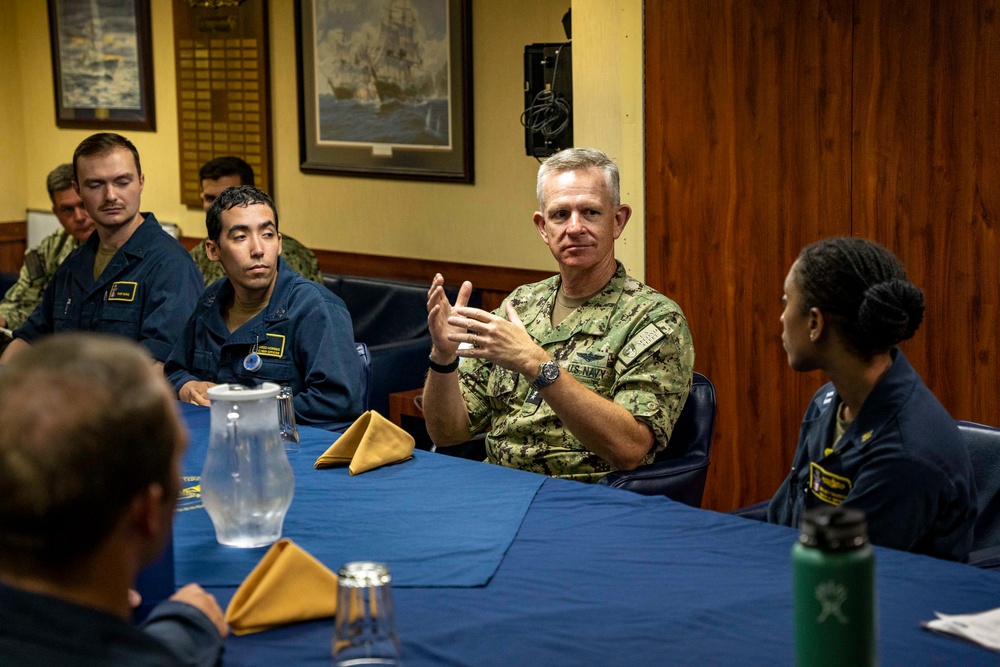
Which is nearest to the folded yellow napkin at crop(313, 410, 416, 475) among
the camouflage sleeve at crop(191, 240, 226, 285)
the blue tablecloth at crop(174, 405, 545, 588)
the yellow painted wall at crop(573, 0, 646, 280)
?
the blue tablecloth at crop(174, 405, 545, 588)

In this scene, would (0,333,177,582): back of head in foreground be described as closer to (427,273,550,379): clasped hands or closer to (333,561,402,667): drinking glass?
(333,561,402,667): drinking glass

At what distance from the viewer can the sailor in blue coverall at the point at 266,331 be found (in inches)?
130

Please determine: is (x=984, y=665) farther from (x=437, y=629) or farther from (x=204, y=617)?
(x=204, y=617)

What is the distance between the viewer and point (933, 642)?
5.26 ft

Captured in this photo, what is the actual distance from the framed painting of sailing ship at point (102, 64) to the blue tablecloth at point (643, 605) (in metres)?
6.00

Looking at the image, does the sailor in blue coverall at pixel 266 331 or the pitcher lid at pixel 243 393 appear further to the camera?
the sailor in blue coverall at pixel 266 331

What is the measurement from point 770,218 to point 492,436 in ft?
4.20

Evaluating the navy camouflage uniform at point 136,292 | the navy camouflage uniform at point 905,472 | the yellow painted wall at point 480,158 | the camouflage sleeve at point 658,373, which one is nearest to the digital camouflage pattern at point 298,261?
the yellow painted wall at point 480,158

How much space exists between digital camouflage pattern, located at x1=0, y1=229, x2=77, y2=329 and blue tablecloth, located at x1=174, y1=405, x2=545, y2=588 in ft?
11.3

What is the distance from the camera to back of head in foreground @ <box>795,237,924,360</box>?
6.77ft

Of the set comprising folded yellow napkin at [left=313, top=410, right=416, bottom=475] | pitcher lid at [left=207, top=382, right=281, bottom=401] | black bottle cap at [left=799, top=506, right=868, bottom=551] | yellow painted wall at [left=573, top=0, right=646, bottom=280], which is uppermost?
yellow painted wall at [left=573, top=0, right=646, bottom=280]

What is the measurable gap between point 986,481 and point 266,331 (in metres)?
1.94

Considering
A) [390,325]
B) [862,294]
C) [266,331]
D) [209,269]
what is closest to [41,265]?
[209,269]

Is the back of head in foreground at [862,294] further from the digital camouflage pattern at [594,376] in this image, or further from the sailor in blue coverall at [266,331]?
the sailor in blue coverall at [266,331]
